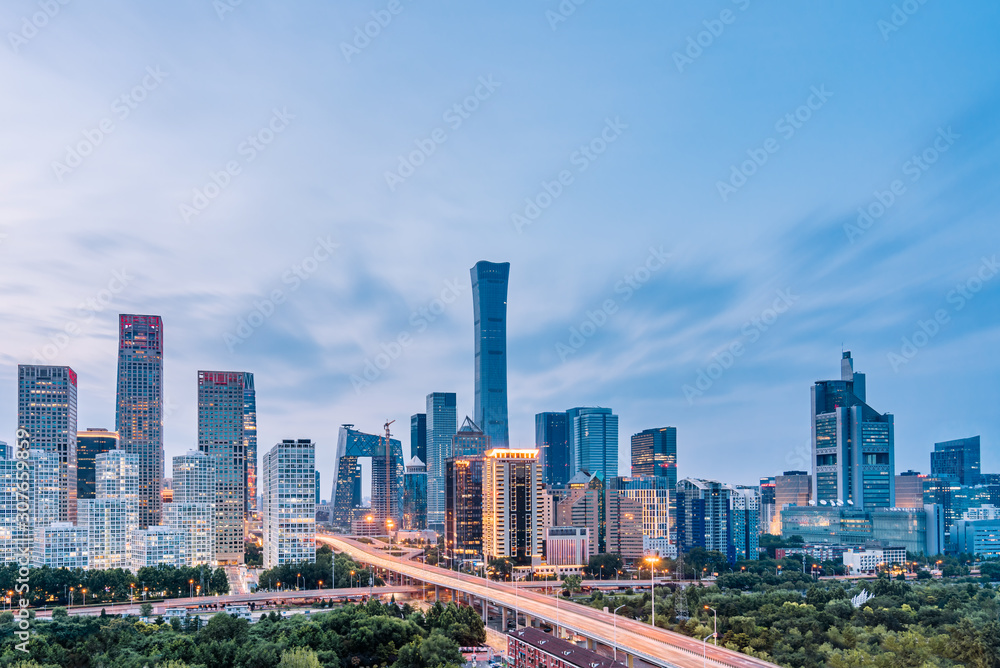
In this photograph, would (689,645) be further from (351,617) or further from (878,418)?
(878,418)

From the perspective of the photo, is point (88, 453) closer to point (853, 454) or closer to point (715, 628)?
point (715, 628)

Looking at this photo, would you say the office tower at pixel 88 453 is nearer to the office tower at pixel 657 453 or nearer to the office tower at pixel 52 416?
the office tower at pixel 52 416

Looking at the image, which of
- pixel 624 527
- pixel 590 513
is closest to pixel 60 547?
Result: pixel 590 513

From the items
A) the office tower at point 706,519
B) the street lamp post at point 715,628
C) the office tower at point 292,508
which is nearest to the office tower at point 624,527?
the office tower at point 706,519

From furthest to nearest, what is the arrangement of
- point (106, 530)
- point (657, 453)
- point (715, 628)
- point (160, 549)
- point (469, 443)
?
point (469, 443)
point (657, 453)
point (106, 530)
point (160, 549)
point (715, 628)

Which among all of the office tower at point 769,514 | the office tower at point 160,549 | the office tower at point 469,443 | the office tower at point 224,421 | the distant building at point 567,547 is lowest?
the office tower at point 769,514

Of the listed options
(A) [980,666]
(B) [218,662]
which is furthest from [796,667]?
(B) [218,662]

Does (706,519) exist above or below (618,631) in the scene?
below
